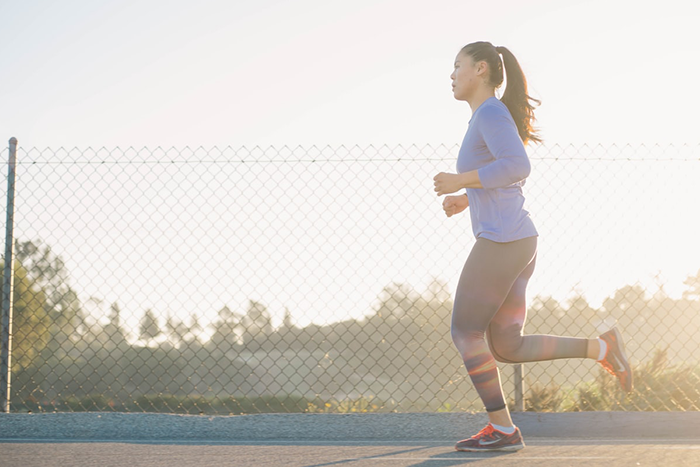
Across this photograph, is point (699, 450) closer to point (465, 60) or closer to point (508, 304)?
point (508, 304)

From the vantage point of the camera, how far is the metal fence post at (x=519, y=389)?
3.90 metres

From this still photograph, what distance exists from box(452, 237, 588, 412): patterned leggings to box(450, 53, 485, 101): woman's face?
0.64 meters

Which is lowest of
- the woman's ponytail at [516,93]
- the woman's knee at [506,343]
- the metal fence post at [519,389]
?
the metal fence post at [519,389]

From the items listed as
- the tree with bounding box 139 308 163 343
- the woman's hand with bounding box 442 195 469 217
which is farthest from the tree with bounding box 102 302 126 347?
the woman's hand with bounding box 442 195 469 217

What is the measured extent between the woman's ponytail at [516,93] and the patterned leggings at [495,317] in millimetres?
541

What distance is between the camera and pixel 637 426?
144 inches

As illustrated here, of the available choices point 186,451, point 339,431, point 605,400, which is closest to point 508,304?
point 339,431

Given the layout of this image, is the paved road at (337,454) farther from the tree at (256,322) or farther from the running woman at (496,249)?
the tree at (256,322)

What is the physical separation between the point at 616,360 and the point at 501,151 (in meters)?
1.04

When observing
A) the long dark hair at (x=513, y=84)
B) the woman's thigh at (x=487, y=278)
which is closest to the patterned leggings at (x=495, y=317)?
the woman's thigh at (x=487, y=278)

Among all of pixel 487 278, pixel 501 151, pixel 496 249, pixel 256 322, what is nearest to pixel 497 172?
pixel 501 151

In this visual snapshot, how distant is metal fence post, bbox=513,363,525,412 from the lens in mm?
3900

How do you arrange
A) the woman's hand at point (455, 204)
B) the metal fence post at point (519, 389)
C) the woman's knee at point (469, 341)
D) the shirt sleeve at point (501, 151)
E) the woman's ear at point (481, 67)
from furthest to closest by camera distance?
the metal fence post at point (519, 389), the woman's hand at point (455, 204), the woman's ear at point (481, 67), the woman's knee at point (469, 341), the shirt sleeve at point (501, 151)

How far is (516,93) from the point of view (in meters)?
3.01
